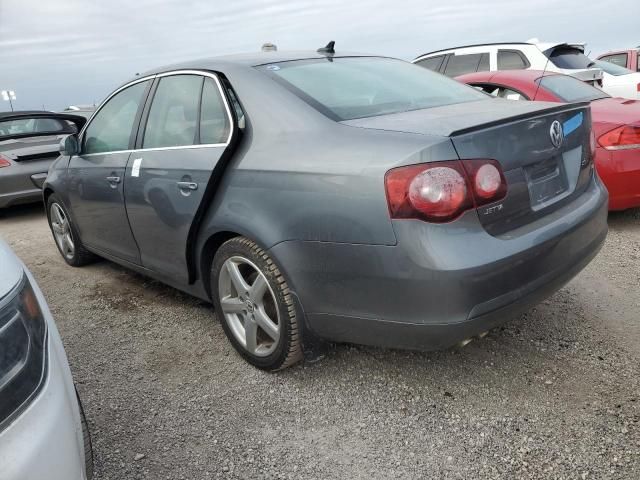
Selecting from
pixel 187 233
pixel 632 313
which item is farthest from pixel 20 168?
pixel 632 313

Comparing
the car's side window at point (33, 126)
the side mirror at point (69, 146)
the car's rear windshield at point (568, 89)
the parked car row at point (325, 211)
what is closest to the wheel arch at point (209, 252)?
the parked car row at point (325, 211)

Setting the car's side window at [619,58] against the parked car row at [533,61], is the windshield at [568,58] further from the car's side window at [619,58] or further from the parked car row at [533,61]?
the car's side window at [619,58]

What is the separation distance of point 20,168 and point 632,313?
6562mm

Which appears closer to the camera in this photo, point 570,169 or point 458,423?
point 458,423

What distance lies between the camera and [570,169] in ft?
8.05

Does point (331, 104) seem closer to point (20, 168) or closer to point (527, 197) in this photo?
point (527, 197)

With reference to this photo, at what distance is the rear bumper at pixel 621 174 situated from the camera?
4.15 m

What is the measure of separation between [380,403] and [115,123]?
100 inches

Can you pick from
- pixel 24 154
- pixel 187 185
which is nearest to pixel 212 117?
pixel 187 185

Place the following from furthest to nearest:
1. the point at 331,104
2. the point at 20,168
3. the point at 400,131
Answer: the point at 20,168
the point at 331,104
the point at 400,131

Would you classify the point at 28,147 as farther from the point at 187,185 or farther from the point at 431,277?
the point at 431,277

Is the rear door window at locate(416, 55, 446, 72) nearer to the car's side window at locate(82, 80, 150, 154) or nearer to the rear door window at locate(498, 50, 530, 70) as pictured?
the rear door window at locate(498, 50, 530, 70)

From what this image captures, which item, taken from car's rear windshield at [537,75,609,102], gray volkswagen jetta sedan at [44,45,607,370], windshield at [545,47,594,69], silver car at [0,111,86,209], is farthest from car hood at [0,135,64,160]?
windshield at [545,47,594,69]

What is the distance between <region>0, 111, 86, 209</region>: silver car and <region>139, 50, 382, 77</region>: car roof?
426cm
